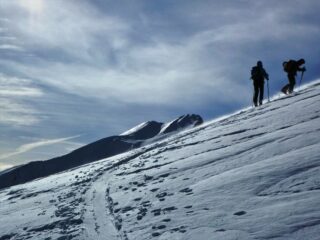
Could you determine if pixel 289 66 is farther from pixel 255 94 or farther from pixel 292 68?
pixel 255 94

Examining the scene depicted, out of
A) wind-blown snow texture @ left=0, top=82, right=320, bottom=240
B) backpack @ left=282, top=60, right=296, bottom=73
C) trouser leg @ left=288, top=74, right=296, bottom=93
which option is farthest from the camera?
trouser leg @ left=288, top=74, right=296, bottom=93

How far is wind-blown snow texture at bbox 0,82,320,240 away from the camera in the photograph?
29.4 ft

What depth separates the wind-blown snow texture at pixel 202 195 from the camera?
29.4ft

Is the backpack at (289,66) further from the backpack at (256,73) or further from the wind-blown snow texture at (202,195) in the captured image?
the wind-blown snow texture at (202,195)

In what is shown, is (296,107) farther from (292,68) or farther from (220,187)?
(220,187)

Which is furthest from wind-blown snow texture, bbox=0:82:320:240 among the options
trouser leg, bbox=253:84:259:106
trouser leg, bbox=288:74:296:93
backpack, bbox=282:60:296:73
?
trouser leg, bbox=253:84:259:106

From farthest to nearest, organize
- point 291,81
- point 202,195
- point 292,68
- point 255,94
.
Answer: point 255,94 → point 291,81 → point 292,68 → point 202,195

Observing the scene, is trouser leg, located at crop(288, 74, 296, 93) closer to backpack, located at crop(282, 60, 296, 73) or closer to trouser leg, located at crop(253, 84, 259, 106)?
backpack, located at crop(282, 60, 296, 73)

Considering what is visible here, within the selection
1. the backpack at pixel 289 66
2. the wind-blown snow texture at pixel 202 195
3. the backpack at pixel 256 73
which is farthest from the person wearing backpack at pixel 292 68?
the wind-blown snow texture at pixel 202 195

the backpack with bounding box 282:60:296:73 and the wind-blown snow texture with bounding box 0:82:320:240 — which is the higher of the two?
the backpack with bounding box 282:60:296:73

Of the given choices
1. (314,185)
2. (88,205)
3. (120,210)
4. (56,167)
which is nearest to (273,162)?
(314,185)

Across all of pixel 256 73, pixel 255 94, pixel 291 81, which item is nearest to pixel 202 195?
pixel 256 73

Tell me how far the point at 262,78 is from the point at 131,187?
48.6 feet

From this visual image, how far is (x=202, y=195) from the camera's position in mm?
11352
